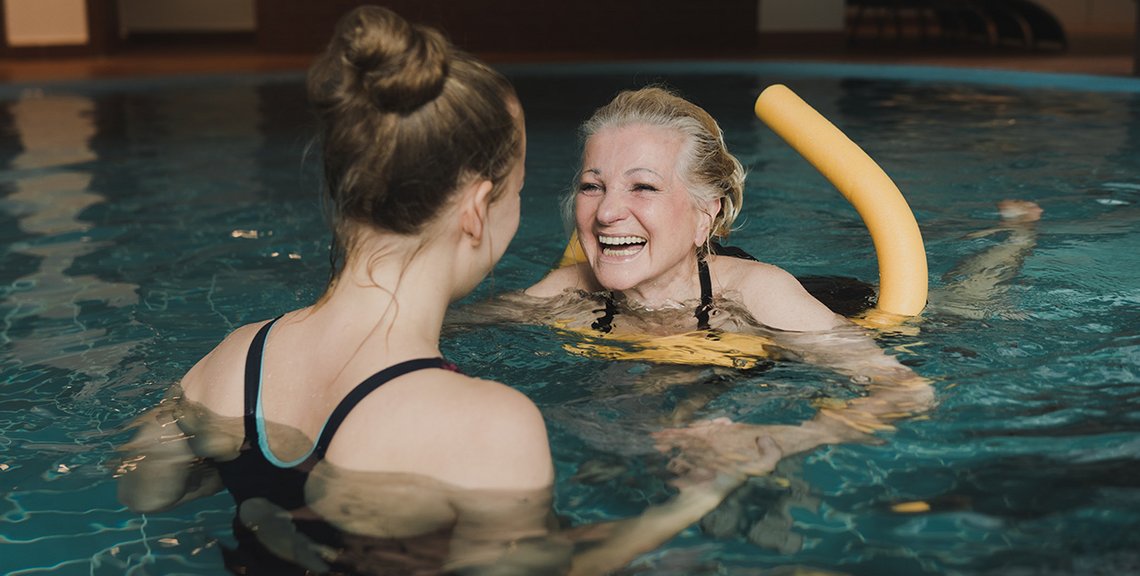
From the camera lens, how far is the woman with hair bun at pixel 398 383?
1731 millimetres

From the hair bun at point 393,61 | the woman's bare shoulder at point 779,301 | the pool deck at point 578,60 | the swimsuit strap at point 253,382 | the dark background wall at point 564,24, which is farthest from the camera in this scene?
the dark background wall at point 564,24

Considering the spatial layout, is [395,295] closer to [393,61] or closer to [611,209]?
[393,61]

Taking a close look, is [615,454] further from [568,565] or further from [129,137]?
[129,137]

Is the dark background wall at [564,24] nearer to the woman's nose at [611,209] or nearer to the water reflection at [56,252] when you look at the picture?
the water reflection at [56,252]

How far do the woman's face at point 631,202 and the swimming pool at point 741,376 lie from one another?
10.8 inches

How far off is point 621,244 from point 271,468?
4.03 feet

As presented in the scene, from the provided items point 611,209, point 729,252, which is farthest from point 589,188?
point 729,252

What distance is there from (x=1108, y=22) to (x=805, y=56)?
31.7 ft

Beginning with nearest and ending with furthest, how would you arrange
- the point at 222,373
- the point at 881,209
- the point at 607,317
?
the point at 222,373
the point at 881,209
the point at 607,317

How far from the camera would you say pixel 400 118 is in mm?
1726

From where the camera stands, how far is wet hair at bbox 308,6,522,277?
1673 mm

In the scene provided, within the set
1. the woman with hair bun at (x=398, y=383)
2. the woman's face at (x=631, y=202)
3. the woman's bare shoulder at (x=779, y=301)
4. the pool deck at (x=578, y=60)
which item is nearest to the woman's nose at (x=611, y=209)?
the woman's face at (x=631, y=202)

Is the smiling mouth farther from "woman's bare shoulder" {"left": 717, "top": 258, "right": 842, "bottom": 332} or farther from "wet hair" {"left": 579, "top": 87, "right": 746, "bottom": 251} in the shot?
"woman's bare shoulder" {"left": 717, "top": 258, "right": 842, "bottom": 332}

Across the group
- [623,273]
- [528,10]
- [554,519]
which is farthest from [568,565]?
[528,10]
